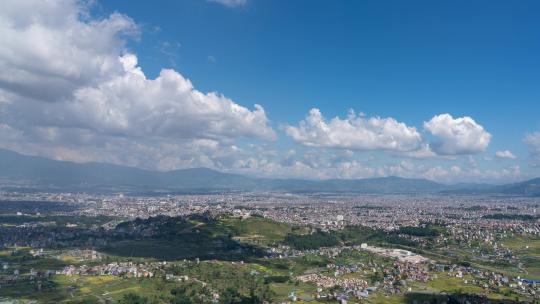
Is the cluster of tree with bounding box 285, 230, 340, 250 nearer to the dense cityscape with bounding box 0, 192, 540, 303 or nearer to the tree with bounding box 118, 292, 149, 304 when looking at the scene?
the dense cityscape with bounding box 0, 192, 540, 303

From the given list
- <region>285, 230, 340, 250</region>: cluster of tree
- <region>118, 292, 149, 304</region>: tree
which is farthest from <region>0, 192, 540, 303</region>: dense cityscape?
<region>118, 292, 149, 304</region>: tree

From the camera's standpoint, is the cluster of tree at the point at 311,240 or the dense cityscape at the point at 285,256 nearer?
the dense cityscape at the point at 285,256

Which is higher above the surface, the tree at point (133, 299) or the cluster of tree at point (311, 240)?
the cluster of tree at point (311, 240)

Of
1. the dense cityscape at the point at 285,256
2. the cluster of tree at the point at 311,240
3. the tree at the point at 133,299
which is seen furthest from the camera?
the cluster of tree at the point at 311,240

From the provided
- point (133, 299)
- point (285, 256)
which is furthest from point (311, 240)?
point (133, 299)

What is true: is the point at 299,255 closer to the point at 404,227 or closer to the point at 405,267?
the point at 405,267

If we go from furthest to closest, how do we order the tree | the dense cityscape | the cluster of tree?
the cluster of tree < the dense cityscape < the tree

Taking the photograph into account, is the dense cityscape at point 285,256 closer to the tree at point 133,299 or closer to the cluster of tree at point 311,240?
the cluster of tree at point 311,240

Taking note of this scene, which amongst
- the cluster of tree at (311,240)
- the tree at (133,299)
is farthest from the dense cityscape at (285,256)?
the tree at (133,299)

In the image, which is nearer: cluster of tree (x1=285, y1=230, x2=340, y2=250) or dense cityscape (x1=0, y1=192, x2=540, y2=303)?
dense cityscape (x1=0, y1=192, x2=540, y2=303)

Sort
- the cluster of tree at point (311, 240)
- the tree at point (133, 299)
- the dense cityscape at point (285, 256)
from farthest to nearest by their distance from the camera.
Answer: the cluster of tree at point (311, 240) → the dense cityscape at point (285, 256) → the tree at point (133, 299)

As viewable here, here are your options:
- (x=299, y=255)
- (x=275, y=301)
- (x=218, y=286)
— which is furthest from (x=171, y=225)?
(x=275, y=301)
